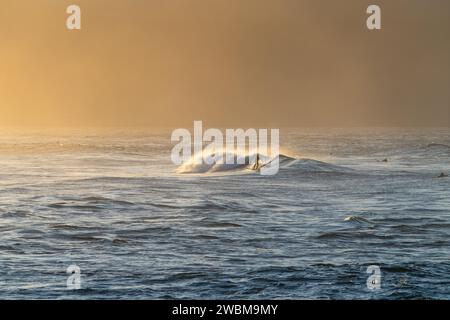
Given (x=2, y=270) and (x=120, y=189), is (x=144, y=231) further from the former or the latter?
(x=120, y=189)

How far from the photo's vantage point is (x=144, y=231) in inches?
1126

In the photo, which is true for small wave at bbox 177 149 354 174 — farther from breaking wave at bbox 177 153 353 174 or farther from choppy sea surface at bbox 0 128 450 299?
choppy sea surface at bbox 0 128 450 299

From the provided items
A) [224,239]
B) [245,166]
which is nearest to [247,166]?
[245,166]

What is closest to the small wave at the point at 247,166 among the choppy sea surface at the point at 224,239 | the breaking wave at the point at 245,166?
the breaking wave at the point at 245,166

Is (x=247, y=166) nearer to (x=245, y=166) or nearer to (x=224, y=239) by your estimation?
(x=245, y=166)

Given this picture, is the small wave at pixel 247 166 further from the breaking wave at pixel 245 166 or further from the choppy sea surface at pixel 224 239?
the choppy sea surface at pixel 224 239

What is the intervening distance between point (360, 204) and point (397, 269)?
16278 millimetres

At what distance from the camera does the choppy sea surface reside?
19.6m

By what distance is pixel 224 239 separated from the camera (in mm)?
26906

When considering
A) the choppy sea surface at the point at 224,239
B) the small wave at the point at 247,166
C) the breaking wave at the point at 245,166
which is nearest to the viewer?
the choppy sea surface at the point at 224,239

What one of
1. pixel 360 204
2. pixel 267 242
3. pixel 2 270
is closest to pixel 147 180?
pixel 360 204

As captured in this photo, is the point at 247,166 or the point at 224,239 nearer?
the point at 224,239

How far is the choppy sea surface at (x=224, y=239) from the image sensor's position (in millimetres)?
19562
